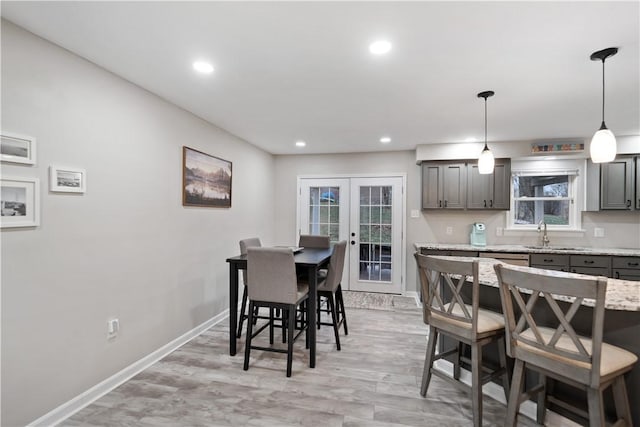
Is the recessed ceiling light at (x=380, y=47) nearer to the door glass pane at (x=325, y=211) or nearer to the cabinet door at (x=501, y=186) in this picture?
the cabinet door at (x=501, y=186)

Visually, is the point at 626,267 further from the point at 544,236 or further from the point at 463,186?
the point at 463,186

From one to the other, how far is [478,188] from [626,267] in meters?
1.93

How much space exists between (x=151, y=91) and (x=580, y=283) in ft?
10.8

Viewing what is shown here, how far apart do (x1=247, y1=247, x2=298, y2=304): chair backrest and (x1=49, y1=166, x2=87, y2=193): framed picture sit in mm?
1263

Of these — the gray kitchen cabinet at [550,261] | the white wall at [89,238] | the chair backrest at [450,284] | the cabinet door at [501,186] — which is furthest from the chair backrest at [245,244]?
the gray kitchen cabinet at [550,261]

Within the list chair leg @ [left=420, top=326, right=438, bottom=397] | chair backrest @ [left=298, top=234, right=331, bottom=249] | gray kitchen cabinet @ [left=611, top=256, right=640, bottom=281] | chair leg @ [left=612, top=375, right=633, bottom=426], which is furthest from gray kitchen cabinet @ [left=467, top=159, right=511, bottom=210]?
chair leg @ [left=612, top=375, right=633, bottom=426]

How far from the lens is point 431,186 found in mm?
4570

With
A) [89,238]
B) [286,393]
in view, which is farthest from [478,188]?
[89,238]

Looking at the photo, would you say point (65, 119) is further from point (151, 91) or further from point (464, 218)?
point (464, 218)

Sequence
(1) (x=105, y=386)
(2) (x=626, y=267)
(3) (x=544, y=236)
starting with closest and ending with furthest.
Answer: (1) (x=105, y=386)
(2) (x=626, y=267)
(3) (x=544, y=236)

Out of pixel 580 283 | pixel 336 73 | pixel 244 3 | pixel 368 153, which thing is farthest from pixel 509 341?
pixel 368 153

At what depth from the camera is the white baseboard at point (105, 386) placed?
6.12 feet

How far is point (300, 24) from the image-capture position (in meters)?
1.67

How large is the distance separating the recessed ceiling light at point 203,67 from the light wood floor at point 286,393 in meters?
2.44
